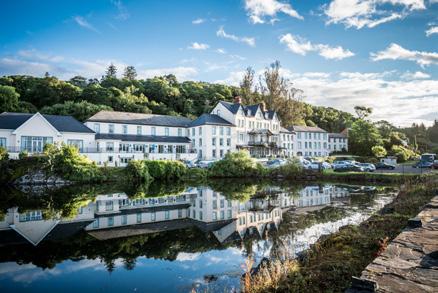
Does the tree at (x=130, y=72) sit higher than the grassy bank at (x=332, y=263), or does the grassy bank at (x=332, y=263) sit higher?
the tree at (x=130, y=72)

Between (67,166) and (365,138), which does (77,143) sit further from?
(365,138)

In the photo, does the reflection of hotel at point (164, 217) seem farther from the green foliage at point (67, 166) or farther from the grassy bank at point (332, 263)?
the green foliage at point (67, 166)

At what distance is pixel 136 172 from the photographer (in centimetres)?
3775

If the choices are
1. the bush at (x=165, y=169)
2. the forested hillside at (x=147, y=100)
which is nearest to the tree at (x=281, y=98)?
the forested hillside at (x=147, y=100)

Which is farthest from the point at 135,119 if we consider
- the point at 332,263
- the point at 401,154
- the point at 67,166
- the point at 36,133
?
the point at 401,154

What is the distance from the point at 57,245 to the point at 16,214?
8551 mm

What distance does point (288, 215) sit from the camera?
1836cm

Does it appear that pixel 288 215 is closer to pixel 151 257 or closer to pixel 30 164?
pixel 151 257

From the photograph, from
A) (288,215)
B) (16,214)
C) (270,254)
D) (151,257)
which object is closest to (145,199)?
(16,214)

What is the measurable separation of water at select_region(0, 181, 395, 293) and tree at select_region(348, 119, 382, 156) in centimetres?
5274

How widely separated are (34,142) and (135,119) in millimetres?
16898

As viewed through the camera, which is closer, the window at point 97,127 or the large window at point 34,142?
the large window at point 34,142

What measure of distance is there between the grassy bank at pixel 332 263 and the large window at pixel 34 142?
136 ft

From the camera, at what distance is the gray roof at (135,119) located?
4984 centimetres
